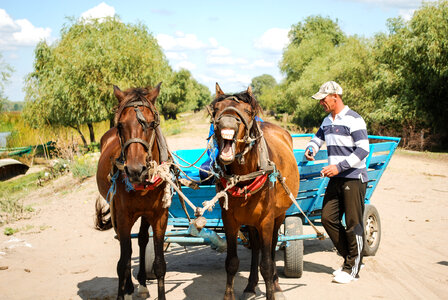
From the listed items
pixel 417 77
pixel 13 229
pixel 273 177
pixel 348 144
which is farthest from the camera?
pixel 417 77

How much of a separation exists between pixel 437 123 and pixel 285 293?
19.1 meters

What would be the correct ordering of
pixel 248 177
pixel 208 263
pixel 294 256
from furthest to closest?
pixel 208 263 < pixel 294 256 < pixel 248 177

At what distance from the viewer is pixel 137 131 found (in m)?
3.66

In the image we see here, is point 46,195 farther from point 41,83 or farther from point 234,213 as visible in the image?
point 41,83

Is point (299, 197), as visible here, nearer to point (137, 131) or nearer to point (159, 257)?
point (159, 257)

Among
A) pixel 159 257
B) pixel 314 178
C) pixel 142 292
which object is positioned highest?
pixel 314 178

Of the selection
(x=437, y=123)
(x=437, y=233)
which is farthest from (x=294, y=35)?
(x=437, y=233)

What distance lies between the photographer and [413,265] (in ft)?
18.0

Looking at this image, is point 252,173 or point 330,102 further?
point 330,102

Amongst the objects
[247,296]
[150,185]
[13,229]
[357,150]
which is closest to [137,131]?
[150,185]

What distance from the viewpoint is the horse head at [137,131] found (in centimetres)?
350

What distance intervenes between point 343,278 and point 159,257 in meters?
2.25

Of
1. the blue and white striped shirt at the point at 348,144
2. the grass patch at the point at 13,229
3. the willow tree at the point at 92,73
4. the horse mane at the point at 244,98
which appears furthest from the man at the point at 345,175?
the willow tree at the point at 92,73

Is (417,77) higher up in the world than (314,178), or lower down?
higher up
